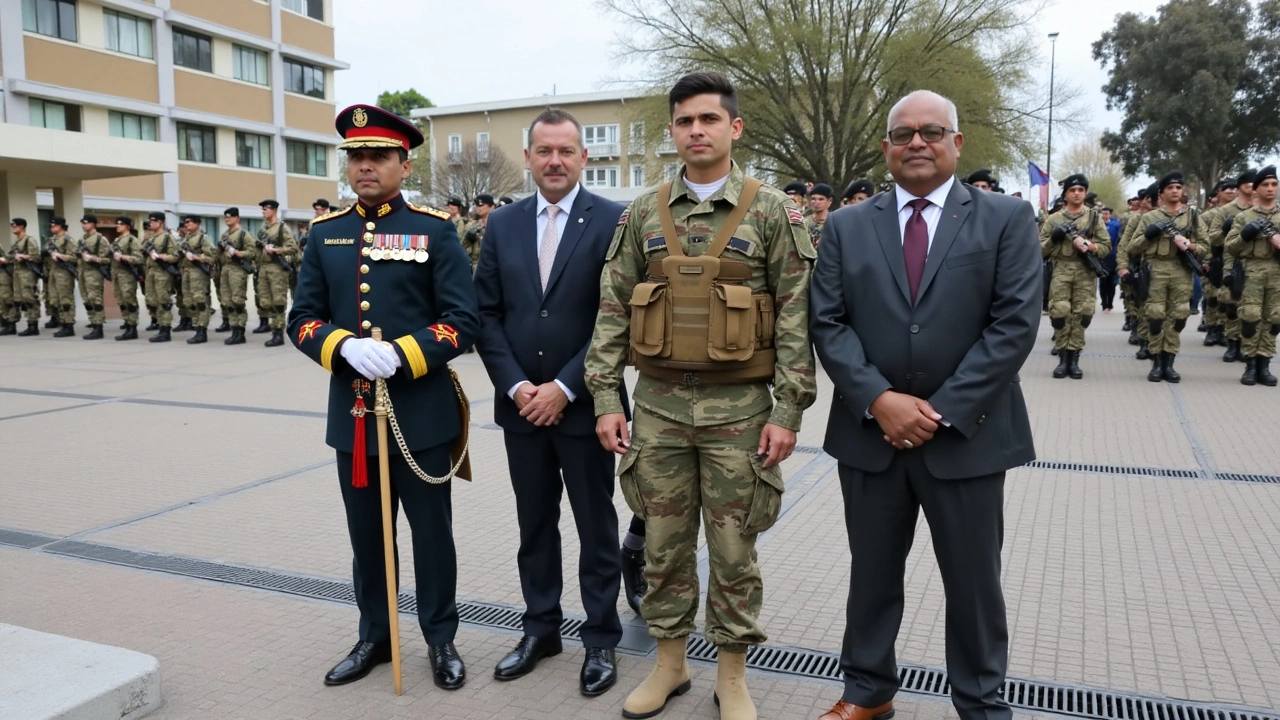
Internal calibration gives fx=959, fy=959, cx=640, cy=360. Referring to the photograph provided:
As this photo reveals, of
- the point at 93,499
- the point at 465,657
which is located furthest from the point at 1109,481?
the point at 93,499

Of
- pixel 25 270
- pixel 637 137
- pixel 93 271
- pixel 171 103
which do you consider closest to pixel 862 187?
pixel 93 271

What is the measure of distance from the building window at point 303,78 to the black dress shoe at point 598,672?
39639mm

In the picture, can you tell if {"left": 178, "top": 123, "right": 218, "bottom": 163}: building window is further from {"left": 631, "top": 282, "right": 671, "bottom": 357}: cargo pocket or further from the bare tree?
{"left": 631, "top": 282, "right": 671, "bottom": 357}: cargo pocket

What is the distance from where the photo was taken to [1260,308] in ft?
33.3

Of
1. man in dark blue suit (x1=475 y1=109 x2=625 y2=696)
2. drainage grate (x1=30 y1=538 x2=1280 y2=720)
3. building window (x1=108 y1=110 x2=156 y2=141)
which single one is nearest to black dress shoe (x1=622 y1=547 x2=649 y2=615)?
drainage grate (x1=30 y1=538 x2=1280 y2=720)

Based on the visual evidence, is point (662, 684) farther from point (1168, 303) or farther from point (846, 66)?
point (846, 66)

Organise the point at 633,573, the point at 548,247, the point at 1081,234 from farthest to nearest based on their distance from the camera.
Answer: the point at 1081,234, the point at 633,573, the point at 548,247

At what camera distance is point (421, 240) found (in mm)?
3537

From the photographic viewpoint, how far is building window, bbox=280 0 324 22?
38.5m

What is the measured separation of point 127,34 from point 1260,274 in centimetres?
3376

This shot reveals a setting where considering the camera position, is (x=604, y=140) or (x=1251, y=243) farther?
(x=604, y=140)

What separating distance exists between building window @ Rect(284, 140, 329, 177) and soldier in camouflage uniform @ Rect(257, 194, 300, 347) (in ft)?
81.5

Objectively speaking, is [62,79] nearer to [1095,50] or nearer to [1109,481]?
[1109,481]

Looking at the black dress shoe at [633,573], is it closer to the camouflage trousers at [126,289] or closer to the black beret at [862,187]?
the black beret at [862,187]
